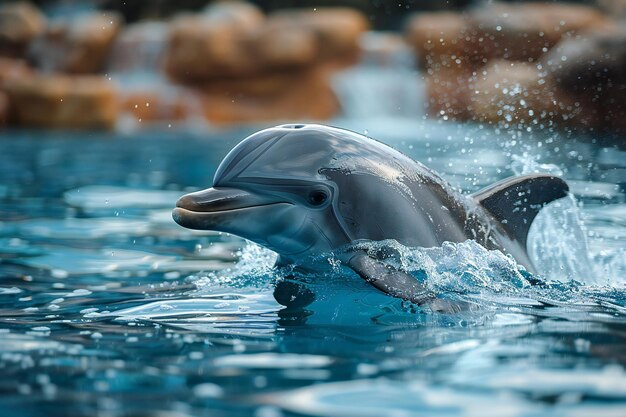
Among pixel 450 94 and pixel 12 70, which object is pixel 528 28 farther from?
pixel 12 70

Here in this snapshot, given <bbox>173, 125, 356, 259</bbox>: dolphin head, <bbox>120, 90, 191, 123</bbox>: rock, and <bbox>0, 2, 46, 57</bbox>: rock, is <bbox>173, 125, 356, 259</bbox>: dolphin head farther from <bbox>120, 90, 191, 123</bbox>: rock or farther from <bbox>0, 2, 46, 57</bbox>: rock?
<bbox>0, 2, 46, 57</bbox>: rock

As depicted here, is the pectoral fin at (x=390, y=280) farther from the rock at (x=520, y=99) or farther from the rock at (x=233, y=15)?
the rock at (x=233, y=15)

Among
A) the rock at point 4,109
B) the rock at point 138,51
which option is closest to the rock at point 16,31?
the rock at point 138,51

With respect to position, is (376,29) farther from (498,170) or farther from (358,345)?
(358,345)

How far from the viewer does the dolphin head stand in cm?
457

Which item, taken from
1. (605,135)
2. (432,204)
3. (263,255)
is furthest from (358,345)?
(605,135)

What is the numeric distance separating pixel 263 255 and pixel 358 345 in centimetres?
208

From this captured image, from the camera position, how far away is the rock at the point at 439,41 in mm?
26859

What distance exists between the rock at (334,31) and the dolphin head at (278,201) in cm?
2317

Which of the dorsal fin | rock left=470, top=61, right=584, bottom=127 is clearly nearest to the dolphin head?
the dorsal fin

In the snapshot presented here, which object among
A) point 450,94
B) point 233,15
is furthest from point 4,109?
point 450,94

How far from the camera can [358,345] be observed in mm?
3803

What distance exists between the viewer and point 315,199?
462 centimetres

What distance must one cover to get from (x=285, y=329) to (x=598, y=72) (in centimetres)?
1785
